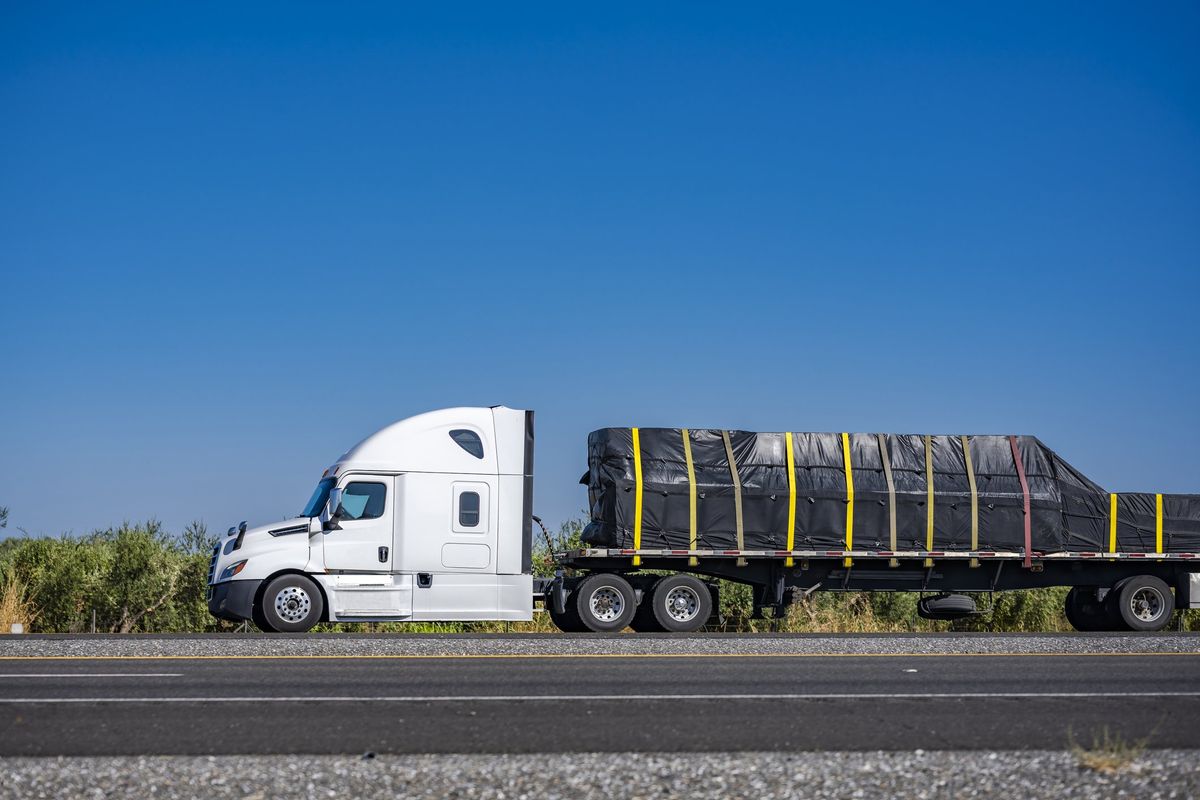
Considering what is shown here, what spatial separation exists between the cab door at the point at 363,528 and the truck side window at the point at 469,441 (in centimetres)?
116

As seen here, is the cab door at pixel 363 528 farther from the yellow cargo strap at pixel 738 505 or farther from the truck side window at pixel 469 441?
the yellow cargo strap at pixel 738 505

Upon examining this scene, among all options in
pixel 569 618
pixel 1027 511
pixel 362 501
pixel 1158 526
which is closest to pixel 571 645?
pixel 569 618

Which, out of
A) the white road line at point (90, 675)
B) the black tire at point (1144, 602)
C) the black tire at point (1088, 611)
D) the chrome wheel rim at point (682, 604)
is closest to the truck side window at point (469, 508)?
the chrome wheel rim at point (682, 604)

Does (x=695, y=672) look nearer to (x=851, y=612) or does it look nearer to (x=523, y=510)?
(x=523, y=510)

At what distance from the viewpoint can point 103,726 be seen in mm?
8883

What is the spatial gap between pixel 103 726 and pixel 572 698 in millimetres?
3536

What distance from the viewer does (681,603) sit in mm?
20016

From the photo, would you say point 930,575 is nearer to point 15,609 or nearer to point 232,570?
point 232,570

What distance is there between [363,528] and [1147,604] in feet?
43.3

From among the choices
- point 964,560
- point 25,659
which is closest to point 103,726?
point 25,659

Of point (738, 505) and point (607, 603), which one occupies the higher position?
point (738, 505)

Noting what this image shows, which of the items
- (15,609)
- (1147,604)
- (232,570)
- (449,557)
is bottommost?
(15,609)

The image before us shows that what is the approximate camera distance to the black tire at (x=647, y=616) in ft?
65.8

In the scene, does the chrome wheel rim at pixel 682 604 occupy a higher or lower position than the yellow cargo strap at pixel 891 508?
lower
